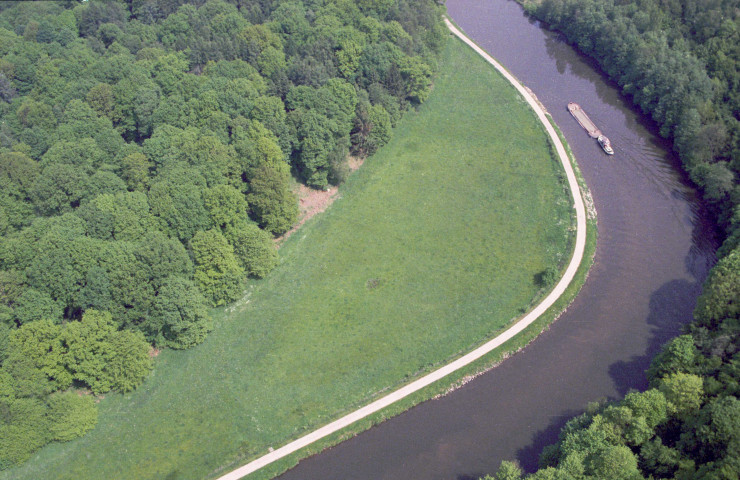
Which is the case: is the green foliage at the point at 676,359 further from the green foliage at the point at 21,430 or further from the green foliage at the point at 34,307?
the green foliage at the point at 34,307

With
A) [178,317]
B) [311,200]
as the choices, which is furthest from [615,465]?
[311,200]

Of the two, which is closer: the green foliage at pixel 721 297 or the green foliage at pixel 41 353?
the green foliage at pixel 41 353

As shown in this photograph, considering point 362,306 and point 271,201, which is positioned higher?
point 271,201

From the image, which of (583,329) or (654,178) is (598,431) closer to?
(583,329)

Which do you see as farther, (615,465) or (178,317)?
(178,317)

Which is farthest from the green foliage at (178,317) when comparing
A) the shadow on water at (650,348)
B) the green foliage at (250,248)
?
the shadow on water at (650,348)

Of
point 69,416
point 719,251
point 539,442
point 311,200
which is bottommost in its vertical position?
point 69,416

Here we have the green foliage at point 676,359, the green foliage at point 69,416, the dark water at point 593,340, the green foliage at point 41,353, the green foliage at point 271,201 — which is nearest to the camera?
the green foliage at point 676,359

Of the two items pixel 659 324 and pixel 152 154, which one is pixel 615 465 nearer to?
pixel 659 324
